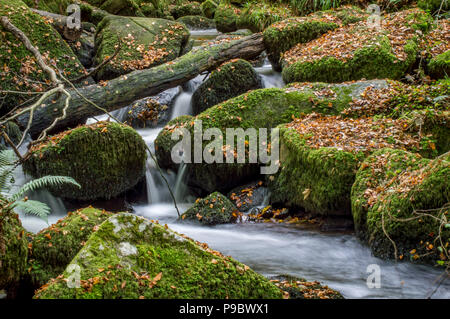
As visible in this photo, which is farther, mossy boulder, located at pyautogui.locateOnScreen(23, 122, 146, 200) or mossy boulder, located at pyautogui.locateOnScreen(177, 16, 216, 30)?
mossy boulder, located at pyautogui.locateOnScreen(177, 16, 216, 30)

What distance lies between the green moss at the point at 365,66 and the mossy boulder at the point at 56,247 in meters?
6.41

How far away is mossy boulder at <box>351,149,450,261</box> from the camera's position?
156 inches

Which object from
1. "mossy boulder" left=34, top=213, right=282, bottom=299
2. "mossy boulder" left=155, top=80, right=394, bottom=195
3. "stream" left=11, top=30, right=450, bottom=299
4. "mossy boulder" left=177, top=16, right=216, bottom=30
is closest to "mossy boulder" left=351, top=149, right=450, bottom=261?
"stream" left=11, top=30, right=450, bottom=299

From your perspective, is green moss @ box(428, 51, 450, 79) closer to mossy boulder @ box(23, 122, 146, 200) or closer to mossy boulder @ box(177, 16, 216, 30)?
mossy boulder @ box(23, 122, 146, 200)

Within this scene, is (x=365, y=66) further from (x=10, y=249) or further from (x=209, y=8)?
(x=209, y=8)

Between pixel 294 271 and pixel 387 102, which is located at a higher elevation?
pixel 387 102

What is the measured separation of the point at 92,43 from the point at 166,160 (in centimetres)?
607

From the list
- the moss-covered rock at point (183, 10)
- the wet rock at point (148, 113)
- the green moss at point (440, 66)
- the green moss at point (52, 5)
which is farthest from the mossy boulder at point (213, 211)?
the moss-covered rock at point (183, 10)

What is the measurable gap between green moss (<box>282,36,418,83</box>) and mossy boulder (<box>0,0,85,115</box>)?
5.75 metres

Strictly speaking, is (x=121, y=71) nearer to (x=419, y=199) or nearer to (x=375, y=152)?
(x=375, y=152)

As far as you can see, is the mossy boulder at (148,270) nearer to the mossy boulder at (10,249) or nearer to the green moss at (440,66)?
the mossy boulder at (10,249)
